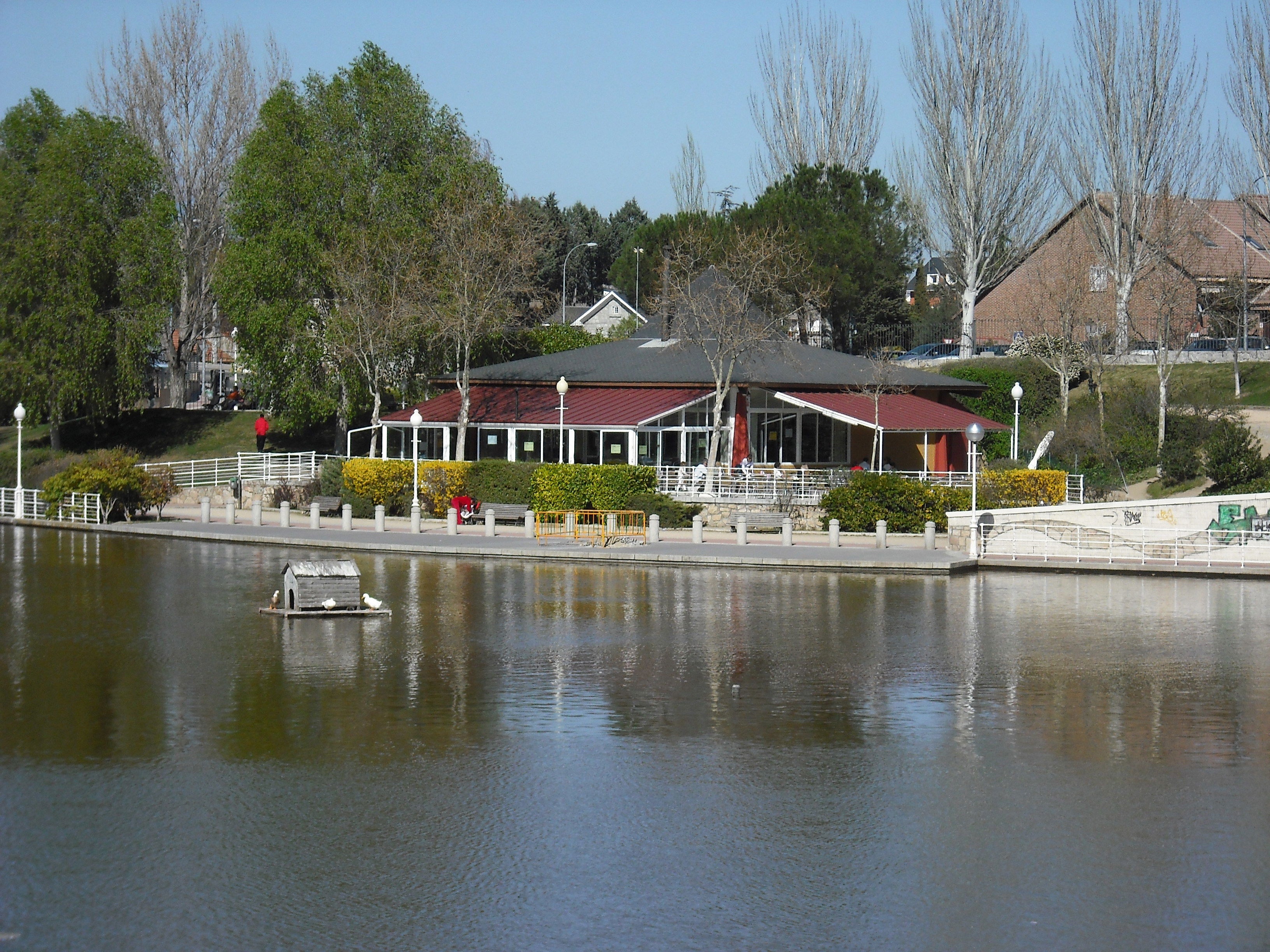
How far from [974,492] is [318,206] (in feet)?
101

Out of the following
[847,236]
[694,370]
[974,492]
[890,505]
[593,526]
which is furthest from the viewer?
[847,236]

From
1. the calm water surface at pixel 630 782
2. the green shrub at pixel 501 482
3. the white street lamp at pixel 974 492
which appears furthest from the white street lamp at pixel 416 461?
the calm water surface at pixel 630 782

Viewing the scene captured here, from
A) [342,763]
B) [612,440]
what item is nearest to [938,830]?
[342,763]

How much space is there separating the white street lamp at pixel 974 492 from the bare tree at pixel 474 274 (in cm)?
1663

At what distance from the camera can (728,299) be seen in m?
42.2

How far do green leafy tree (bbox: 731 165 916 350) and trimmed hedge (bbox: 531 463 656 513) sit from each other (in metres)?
21.0

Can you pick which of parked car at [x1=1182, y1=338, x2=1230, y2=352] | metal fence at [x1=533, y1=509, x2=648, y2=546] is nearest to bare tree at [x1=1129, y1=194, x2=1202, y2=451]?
parked car at [x1=1182, y1=338, x2=1230, y2=352]

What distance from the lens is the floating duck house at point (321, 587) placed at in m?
20.2

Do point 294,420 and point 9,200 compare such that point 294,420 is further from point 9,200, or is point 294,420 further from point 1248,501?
point 1248,501

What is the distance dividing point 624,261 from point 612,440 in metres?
40.0

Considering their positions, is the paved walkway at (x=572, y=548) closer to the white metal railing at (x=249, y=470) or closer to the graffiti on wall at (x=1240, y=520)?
the graffiti on wall at (x=1240, y=520)

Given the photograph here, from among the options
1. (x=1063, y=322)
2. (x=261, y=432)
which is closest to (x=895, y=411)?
(x=1063, y=322)

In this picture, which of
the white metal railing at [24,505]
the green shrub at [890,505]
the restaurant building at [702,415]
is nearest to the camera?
the green shrub at [890,505]

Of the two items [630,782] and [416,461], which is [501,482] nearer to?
[416,461]
